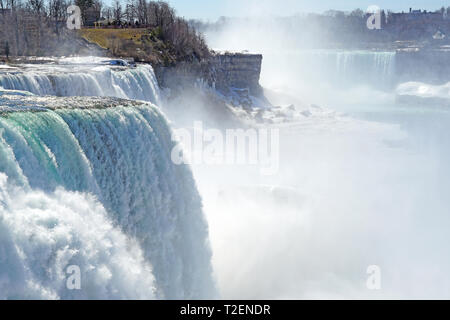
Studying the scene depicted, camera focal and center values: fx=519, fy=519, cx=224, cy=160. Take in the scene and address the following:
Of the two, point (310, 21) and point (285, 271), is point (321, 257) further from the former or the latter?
point (310, 21)

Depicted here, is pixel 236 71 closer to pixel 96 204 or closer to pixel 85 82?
pixel 85 82

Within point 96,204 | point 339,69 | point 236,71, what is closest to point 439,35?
point 339,69

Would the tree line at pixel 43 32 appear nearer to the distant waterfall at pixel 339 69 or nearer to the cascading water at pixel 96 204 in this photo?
the cascading water at pixel 96 204

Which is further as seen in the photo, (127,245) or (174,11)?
(174,11)

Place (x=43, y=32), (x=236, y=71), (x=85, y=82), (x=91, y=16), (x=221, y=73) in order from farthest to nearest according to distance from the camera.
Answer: (x=91, y=16)
(x=236, y=71)
(x=221, y=73)
(x=43, y=32)
(x=85, y=82)

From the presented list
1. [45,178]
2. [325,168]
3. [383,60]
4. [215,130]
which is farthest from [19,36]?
[383,60]

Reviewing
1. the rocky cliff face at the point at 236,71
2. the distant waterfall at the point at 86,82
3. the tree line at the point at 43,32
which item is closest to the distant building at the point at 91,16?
the tree line at the point at 43,32
